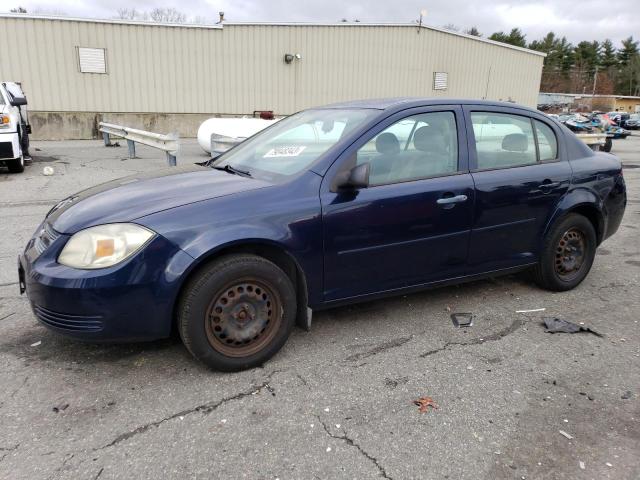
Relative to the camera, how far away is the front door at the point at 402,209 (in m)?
3.19

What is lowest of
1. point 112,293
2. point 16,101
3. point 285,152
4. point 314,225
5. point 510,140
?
point 112,293

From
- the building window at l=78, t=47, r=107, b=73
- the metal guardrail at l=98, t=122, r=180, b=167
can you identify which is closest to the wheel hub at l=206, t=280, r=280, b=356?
the metal guardrail at l=98, t=122, r=180, b=167

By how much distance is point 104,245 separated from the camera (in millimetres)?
2707

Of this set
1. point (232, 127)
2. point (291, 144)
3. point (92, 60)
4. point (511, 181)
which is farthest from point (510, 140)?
point (92, 60)

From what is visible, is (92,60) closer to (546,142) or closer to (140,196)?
(140,196)

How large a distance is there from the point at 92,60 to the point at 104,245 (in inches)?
759

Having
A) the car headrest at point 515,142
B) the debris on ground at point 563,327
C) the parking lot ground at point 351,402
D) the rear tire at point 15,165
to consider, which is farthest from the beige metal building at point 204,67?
the debris on ground at point 563,327

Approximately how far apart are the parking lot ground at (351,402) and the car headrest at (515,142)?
1.26 metres

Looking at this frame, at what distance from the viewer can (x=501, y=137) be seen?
395 cm

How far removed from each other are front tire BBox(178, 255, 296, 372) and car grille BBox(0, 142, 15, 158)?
8389 mm

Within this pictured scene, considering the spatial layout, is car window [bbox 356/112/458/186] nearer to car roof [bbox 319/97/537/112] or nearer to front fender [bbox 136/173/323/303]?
car roof [bbox 319/97/537/112]

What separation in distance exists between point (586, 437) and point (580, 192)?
93.5 inches

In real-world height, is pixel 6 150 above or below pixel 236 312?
above

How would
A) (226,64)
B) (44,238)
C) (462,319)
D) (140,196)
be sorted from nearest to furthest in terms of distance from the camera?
(44,238) → (140,196) → (462,319) → (226,64)
